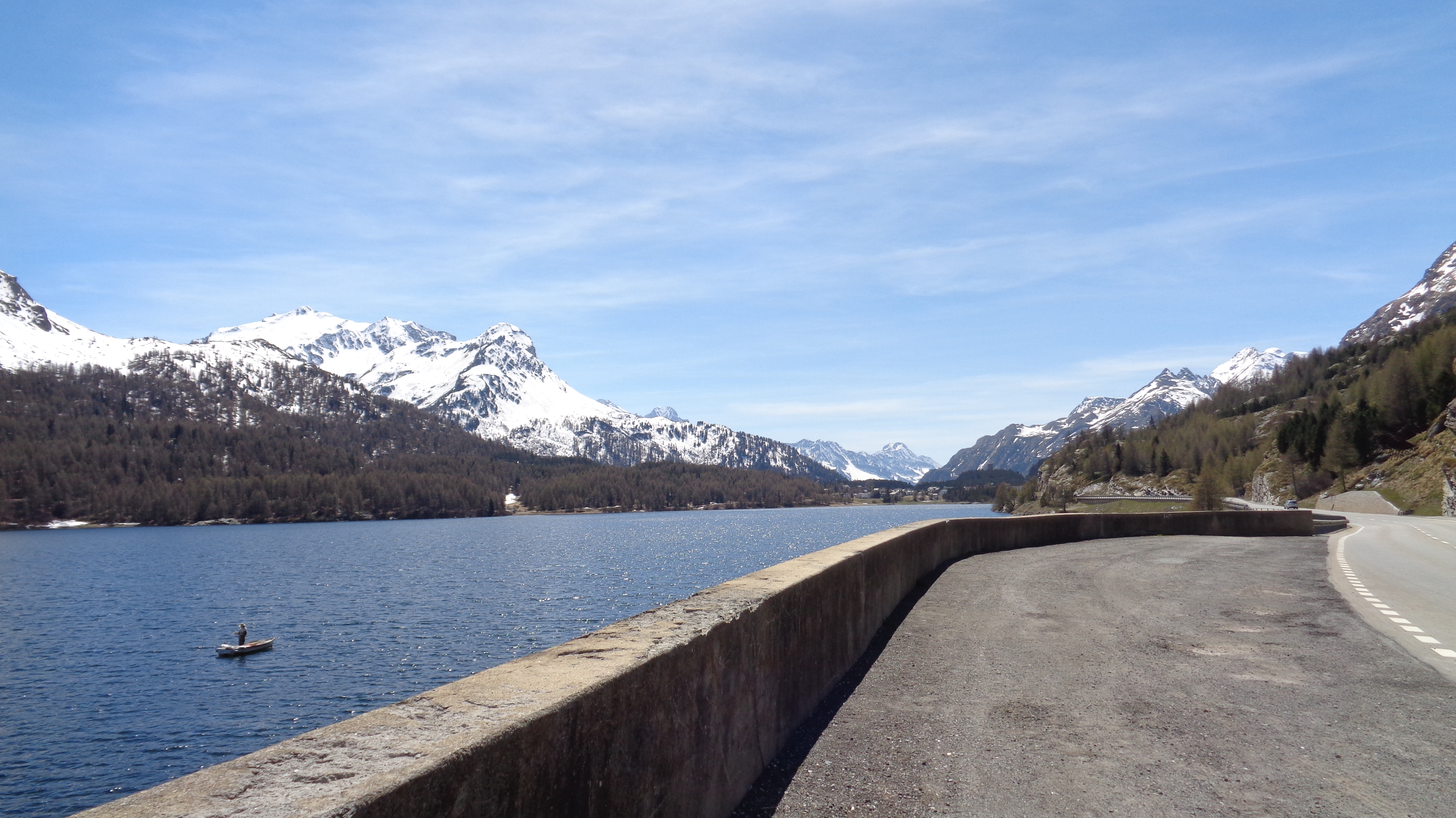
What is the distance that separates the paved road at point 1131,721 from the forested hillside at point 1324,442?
7529cm

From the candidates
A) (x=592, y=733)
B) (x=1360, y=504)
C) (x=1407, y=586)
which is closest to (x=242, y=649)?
(x=1407, y=586)

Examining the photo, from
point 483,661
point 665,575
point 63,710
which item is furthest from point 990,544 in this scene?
point 665,575

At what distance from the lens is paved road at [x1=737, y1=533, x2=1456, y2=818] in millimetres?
5484

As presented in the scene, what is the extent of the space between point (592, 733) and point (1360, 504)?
3741 inches

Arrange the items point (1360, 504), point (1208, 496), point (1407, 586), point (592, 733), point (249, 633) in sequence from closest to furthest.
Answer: point (592, 733) < point (1407, 586) < point (249, 633) < point (1360, 504) < point (1208, 496)

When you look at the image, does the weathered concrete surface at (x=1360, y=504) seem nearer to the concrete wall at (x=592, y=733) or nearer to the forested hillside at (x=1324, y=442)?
the forested hillside at (x=1324, y=442)

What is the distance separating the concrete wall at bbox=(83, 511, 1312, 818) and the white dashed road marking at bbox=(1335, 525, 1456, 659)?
7.21m

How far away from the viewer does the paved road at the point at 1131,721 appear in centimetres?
548

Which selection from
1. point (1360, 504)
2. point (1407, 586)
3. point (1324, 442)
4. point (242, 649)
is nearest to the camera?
point (1407, 586)

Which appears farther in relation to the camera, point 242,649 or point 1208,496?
point 1208,496

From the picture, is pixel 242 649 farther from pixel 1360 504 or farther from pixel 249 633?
pixel 1360 504

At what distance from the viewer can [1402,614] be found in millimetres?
13008

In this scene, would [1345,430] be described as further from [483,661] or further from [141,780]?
[141,780]

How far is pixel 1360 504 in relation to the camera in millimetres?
79062
